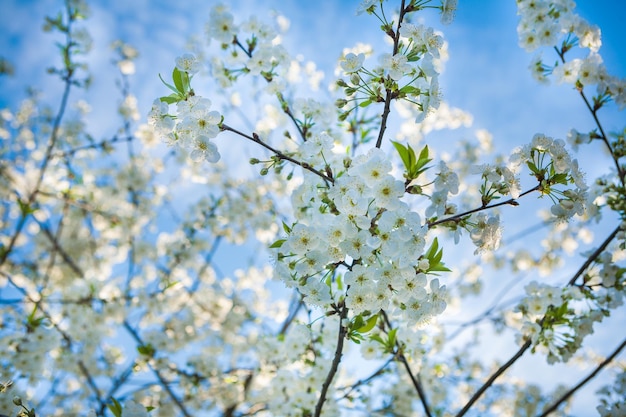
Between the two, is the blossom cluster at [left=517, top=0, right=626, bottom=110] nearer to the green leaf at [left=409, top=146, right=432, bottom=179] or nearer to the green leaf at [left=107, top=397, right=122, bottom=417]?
the green leaf at [left=409, top=146, right=432, bottom=179]

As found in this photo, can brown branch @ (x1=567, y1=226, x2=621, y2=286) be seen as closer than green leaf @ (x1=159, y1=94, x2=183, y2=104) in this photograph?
No

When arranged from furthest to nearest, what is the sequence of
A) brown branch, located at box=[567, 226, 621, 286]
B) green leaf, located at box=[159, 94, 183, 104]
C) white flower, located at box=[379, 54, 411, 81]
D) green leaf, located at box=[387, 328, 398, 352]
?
brown branch, located at box=[567, 226, 621, 286] → green leaf, located at box=[387, 328, 398, 352] → green leaf, located at box=[159, 94, 183, 104] → white flower, located at box=[379, 54, 411, 81]

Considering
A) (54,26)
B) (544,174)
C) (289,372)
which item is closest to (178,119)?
(544,174)

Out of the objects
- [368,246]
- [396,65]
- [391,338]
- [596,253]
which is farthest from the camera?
[596,253]

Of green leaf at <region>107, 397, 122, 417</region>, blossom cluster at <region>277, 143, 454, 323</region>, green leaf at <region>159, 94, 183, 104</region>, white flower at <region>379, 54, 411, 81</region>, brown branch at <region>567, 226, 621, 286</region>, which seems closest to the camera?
blossom cluster at <region>277, 143, 454, 323</region>

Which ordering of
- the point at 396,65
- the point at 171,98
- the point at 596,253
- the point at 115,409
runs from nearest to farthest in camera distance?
the point at 396,65, the point at 171,98, the point at 115,409, the point at 596,253

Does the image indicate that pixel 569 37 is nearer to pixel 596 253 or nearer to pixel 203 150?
pixel 596 253

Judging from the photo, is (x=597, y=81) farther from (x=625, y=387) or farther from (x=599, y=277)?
(x=625, y=387)

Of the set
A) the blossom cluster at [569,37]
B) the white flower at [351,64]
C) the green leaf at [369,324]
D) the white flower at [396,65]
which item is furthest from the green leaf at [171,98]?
the blossom cluster at [569,37]

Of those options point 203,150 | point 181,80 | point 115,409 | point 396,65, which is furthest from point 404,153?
point 115,409

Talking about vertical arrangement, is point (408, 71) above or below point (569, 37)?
below

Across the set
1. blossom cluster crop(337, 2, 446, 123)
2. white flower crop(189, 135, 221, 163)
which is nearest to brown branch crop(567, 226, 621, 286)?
blossom cluster crop(337, 2, 446, 123)

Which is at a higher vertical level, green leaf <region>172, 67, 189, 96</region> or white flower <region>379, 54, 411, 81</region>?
green leaf <region>172, 67, 189, 96</region>

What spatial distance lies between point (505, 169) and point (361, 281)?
2.74 ft
